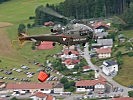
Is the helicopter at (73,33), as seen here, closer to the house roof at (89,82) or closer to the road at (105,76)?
the road at (105,76)

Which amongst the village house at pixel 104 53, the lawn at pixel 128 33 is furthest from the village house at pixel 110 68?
the lawn at pixel 128 33

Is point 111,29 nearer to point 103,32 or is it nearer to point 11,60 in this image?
point 103,32

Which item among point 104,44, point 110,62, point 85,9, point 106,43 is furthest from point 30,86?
point 85,9

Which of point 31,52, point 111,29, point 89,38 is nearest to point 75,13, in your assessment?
point 111,29

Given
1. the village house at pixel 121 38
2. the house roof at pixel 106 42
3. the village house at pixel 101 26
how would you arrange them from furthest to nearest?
the village house at pixel 101 26, the village house at pixel 121 38, the house roof at pixel 106 42

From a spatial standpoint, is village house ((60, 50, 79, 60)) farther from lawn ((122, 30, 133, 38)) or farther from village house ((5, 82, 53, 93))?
lawn ((122, 30, 133, 38))
